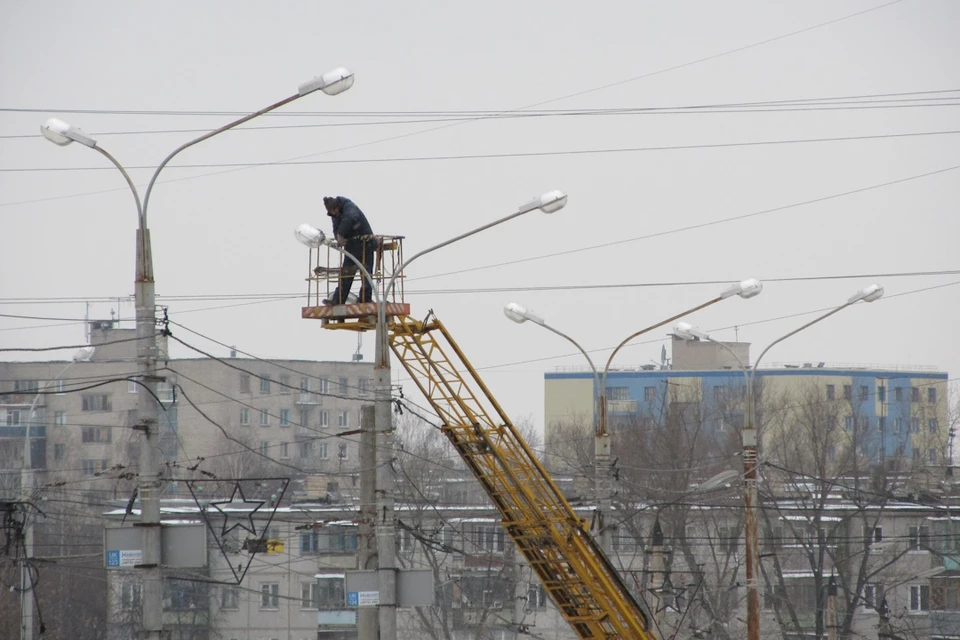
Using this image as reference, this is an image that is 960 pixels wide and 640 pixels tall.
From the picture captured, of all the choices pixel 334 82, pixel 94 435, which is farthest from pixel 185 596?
pixel 334 82

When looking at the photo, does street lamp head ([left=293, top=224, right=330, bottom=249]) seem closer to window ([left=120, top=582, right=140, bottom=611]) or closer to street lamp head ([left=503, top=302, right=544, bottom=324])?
street lamp head ([left=503, top=302, right=544, bottom=324])

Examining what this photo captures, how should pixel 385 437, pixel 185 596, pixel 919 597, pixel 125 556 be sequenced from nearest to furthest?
1. pixel 125 556
2. pixel 385 437
3. pixel 919 597
4. pixel 185 596

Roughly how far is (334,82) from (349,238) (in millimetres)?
7381

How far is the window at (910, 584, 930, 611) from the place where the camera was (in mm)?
56844

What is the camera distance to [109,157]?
15.8 meters

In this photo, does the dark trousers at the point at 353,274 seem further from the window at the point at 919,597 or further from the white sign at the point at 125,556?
the window at the point at 919,597

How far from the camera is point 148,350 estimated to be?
15.9m

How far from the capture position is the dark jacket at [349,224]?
2294 centimetres

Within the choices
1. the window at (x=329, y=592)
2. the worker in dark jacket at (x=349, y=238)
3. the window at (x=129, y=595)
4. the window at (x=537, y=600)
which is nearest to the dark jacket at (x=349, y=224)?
the worker in dark jacket at (x=349, y=238)

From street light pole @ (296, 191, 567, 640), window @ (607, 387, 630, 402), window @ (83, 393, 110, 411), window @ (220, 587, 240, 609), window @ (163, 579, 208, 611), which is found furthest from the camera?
window @ (607, 387, 630, 402)

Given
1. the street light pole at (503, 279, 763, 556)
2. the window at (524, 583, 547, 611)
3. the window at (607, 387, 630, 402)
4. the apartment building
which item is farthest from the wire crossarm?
the window at (607, 387, 630, 402)

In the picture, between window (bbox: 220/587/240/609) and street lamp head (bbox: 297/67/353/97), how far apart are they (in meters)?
45.4

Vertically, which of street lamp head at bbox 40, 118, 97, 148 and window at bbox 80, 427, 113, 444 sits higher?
street lamp head at bbox 40, 118, 97, 148

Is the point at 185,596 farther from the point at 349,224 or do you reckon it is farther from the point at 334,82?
the point at 334,82
